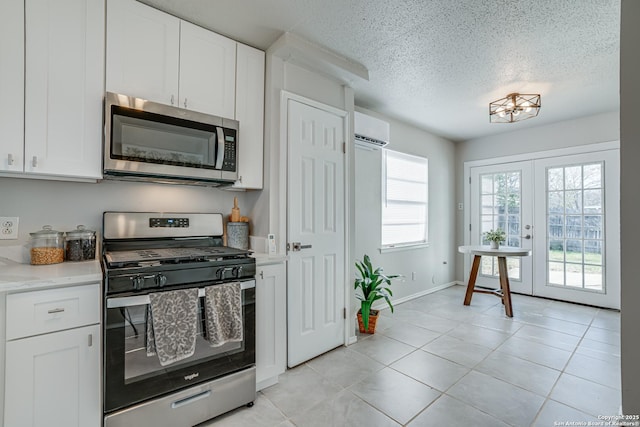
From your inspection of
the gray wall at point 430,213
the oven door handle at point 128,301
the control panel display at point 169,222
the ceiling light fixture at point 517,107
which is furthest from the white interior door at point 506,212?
the oven door handle at point 128,301

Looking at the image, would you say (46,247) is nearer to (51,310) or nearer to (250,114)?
(51,310)

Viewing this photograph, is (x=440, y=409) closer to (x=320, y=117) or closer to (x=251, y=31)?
(x=320, y=117)

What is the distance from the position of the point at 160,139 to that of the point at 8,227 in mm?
966

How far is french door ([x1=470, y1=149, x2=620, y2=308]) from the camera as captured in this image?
3902 mm

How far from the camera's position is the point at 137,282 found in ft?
4.95

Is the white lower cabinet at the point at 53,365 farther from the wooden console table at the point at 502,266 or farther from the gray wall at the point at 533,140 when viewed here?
the gray wall at the point at 533,140

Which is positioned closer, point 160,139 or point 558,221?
point 160,139

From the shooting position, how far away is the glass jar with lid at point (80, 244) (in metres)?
1.81

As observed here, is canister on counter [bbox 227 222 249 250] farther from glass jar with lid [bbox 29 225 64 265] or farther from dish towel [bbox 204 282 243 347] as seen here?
glass jar with lid [bbox 29 225 64 265]

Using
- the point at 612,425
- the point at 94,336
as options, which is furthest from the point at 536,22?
the point at 94,336

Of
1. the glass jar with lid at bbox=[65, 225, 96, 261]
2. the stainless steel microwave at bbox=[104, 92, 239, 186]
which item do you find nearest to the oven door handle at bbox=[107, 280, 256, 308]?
the glass jar with lid at bbox=[65, 225, 96, 261]

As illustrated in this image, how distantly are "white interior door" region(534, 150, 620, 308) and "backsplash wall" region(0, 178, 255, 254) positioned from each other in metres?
4.72

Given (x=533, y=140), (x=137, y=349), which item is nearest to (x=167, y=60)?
(x=137, y=349)
